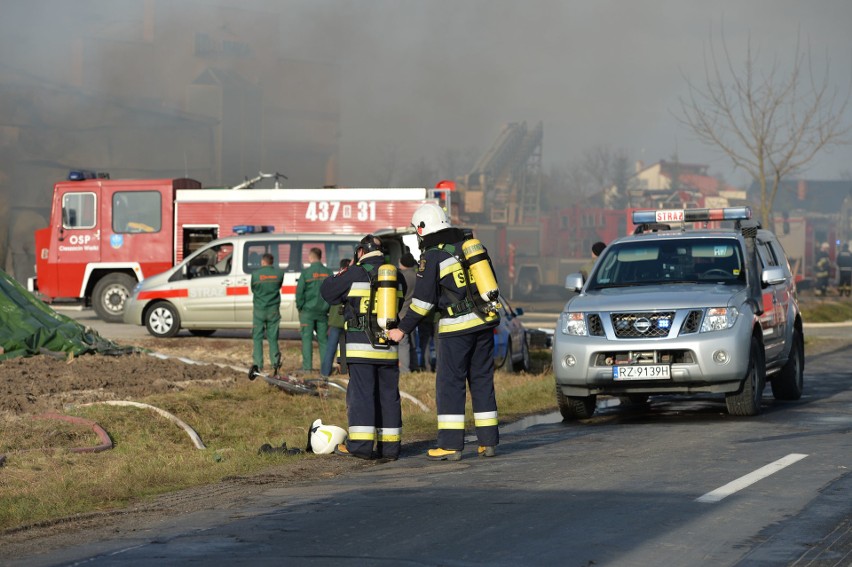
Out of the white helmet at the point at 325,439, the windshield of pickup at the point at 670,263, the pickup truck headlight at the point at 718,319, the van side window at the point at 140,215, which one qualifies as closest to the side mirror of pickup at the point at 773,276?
the windshield of pickup at the point at 670,263

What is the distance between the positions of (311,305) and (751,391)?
261 inches

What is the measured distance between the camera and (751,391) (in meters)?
11.3

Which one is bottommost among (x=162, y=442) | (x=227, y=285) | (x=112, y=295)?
(x=162, y=442)

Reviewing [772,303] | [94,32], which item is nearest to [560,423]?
[772,303]

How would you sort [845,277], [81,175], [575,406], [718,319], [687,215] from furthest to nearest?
1. [845,277]
2. [81,175]
3. [687,215]
4. [575,406]
5. [718,319]

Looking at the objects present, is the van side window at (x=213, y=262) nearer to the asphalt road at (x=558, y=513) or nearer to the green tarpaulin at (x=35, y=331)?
the green tarpaulin at (x=35, y=331)

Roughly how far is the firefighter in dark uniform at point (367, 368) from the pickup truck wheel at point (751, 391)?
366 centimetres

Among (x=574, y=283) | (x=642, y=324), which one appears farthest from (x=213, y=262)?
(x=642, y=324)

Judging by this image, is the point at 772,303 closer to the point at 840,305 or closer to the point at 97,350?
the point at 97,350

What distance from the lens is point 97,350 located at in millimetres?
15258

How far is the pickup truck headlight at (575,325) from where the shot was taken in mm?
11289

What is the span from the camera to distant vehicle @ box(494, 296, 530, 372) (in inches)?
667

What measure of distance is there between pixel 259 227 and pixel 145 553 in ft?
53.7

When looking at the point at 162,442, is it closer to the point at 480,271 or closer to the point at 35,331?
the point at 480,271
